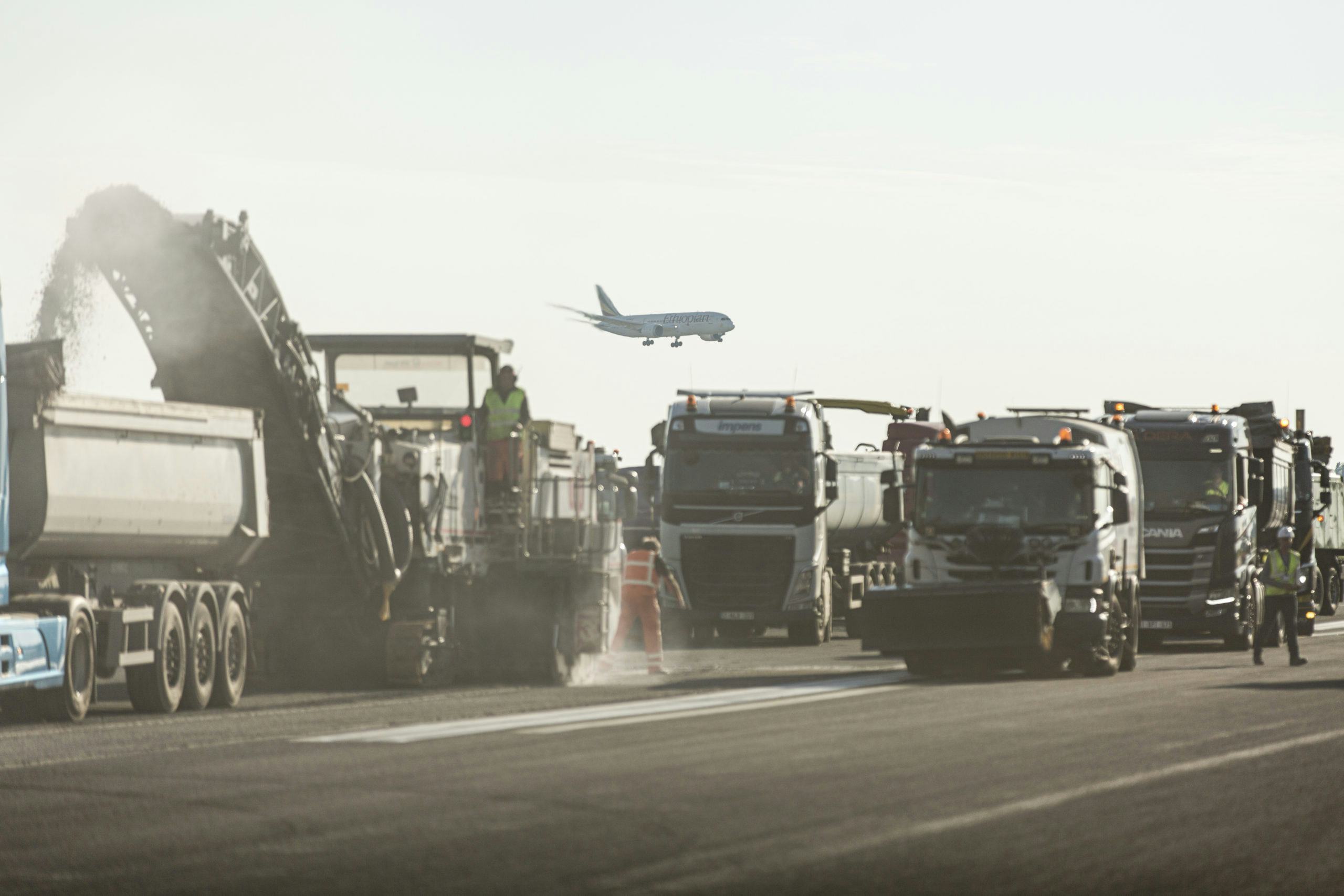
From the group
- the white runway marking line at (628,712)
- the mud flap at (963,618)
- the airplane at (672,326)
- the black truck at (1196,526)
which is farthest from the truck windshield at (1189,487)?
the airplane at (672,326)

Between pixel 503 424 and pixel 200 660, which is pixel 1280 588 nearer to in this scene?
pixel 503 424

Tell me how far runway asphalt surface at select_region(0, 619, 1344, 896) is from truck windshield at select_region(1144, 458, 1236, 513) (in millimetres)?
10072

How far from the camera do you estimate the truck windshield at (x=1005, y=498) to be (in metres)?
22.3

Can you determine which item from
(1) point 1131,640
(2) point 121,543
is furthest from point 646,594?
(2) point 121,543

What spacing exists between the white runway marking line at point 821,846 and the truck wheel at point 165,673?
28.3 ft

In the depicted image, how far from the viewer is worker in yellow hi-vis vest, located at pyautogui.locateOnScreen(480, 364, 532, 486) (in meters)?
21.3

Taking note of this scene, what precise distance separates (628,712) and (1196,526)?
13.9 m

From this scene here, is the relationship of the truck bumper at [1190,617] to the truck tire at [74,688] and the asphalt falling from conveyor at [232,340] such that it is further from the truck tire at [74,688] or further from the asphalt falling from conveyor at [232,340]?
the truck tire at [74,688]

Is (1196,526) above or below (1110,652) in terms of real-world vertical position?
above

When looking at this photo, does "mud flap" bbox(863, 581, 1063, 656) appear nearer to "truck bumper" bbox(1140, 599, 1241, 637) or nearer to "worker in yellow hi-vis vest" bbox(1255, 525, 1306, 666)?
"worker in yellow hi-vis vest" bbox(1255, 525, 1306, 666)

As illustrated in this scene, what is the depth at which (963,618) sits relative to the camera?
2145 centimetres

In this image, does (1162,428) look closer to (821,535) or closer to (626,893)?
(821,535)

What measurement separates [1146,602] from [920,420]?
45.8 feet

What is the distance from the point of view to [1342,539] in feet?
152
